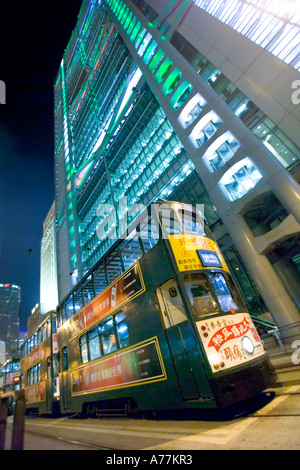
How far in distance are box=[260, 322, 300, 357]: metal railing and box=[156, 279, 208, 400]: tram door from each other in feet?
18.9

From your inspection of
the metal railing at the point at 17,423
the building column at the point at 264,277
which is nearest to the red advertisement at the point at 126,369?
the metal railing at the point at 17,423

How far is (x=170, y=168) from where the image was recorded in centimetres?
2516

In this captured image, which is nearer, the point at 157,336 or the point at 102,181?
the point at 157,336

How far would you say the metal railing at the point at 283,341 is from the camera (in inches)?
372

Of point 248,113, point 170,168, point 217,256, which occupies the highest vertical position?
point 170,168

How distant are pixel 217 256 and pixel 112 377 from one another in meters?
5.05

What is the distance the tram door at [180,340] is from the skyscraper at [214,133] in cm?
1024

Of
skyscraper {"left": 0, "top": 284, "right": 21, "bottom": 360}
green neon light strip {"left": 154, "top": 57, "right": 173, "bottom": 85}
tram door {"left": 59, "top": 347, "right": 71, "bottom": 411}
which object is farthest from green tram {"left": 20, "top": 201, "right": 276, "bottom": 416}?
skyscraper {"left": 0, "top": 284, "right": 21, "bottom": 360}

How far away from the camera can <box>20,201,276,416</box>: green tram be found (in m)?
4.90

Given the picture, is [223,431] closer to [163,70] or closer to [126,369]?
[126,369]

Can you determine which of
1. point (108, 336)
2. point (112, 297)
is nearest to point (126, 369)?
point (108, 336)
